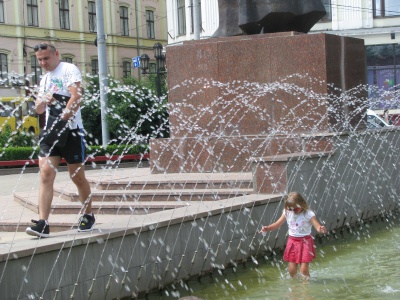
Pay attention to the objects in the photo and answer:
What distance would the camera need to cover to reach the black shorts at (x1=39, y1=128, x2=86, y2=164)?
23.8 feet

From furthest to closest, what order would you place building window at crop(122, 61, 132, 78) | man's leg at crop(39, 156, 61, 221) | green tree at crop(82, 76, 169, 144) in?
building window at crop(122, 61, 132, 78)
green tree at crop(82, 76, 169, 144)
man's leg at crop(39, 156, 61, 221)

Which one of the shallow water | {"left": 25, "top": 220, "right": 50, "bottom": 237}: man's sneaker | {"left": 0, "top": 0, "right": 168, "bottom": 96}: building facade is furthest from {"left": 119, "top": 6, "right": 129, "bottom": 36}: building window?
{"left": 25, "top": 220, "right": 50, "bottom": 237}: man's sneaker

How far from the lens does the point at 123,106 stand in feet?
103

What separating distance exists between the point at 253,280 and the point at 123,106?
77.5ft

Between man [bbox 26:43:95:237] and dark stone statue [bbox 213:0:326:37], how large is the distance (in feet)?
20.8

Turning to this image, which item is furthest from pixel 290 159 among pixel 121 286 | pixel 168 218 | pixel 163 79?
pixel 163 79

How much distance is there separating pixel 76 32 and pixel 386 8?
21446 mm

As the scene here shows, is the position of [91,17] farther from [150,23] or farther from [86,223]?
[86,223]

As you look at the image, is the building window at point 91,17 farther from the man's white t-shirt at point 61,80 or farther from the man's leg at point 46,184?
the man's leg at point 46,184

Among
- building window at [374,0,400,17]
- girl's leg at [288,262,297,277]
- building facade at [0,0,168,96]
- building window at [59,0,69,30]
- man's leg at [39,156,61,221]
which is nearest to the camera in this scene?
man's leg at [39,156,61,221]

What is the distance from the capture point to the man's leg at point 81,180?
24.1ft

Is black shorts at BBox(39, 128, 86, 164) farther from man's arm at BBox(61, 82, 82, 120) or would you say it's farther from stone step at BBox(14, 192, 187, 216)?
stone step at BBox(14, 192, 187, 216)

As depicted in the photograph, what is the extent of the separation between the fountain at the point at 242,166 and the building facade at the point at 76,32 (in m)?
33.2

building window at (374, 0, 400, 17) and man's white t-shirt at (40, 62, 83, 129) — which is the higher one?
building window at (374, 0, 400, 17)
